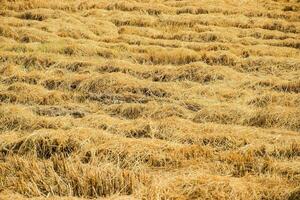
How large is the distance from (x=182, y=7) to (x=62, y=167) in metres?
9.59

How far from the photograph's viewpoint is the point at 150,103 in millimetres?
7129

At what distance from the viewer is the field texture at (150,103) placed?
15.2 feet

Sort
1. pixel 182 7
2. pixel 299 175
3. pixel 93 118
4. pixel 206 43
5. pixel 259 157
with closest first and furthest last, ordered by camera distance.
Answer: pixel 299 175
pixel 259 157
pixel 93 118
pixel 206 43
pixel 182 7

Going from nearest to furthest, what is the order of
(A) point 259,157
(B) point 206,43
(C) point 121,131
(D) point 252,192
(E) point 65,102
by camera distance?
(D) point 252,192, (A) point 259,157, (C) point 121,131, (E) point 65,102, (B) point 206,43

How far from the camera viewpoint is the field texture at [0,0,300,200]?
15.2ft

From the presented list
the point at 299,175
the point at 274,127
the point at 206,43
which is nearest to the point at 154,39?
the point at 206,43

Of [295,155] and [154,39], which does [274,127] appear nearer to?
[295,155]

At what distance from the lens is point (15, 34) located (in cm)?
1112

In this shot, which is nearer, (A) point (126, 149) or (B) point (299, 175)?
(B) point (299, 175)

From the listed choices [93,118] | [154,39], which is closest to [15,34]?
[154,39]

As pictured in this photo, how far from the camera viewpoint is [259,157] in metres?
5.29

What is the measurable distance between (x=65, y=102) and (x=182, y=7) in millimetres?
7210

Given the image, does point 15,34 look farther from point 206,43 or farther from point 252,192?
point 252,192

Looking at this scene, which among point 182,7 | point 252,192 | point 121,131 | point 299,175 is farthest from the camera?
point 182,7
